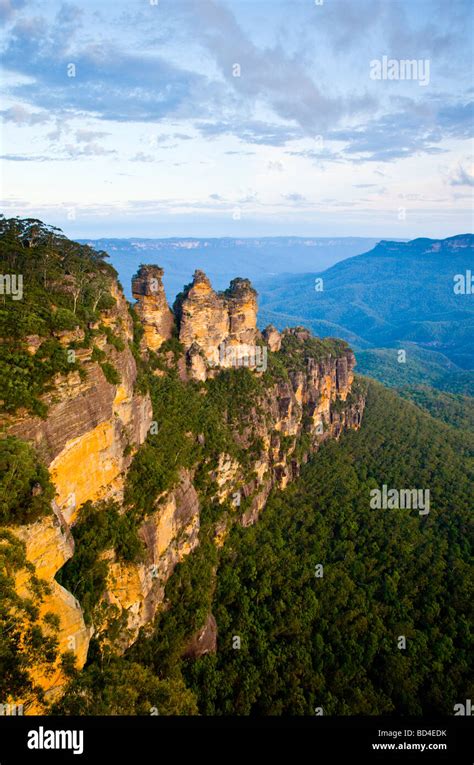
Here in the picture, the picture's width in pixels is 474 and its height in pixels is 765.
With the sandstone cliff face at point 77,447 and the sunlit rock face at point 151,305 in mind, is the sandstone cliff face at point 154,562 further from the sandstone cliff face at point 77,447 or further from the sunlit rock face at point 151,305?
the sunlit rock face at point 151,305

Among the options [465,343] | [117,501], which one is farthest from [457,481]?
[465,343]

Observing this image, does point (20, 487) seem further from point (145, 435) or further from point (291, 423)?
point (291, 423)

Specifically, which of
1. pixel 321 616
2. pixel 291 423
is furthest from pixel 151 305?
pixel 321 616

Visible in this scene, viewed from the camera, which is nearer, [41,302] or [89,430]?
[89,430]

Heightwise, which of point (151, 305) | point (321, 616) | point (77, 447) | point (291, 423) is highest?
point (151, 305)

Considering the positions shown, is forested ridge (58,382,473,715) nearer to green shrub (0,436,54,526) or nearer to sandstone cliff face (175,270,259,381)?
green shrub (0,436,54,526)

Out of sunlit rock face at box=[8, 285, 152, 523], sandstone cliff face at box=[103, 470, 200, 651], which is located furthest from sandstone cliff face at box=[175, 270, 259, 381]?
sandstone cliff face at box=[103, 470, 200, 651]

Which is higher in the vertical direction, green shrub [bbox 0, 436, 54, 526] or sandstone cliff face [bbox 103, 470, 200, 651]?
green shrub [bbox 0, 436, 54, 526]
